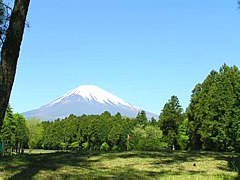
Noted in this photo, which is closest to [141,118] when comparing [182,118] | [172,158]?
[182,118]

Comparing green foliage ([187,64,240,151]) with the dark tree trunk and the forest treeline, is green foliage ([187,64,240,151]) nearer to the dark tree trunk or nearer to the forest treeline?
the forest treeline

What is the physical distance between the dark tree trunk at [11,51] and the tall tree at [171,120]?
70021 mm

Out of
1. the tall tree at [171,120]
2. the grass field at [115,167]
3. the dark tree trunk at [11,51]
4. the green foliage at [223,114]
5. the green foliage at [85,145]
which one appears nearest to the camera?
the dark tree trunk at [11,51]

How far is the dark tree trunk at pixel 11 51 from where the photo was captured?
790 cm

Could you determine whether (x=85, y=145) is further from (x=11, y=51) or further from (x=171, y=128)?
(x=11, y=51)

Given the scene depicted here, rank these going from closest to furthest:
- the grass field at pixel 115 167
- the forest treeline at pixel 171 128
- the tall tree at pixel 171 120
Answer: the grass field at pixel 115 167 → the forest treeline at pixel 171 128 → the tall tree at pixel 171 120

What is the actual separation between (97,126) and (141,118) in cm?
2061

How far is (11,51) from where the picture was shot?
823cm

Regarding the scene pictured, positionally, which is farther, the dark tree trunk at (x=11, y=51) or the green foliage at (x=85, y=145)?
the green foliage at (x=85, y=145)

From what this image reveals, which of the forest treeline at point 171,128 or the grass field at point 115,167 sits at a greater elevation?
the forest treeline at point 171,128

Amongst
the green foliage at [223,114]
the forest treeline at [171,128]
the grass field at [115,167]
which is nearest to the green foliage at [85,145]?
the forest treeline at [171,128]

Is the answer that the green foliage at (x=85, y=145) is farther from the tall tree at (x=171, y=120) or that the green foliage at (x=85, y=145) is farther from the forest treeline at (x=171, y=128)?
the tall tree at (x=171, y=120)

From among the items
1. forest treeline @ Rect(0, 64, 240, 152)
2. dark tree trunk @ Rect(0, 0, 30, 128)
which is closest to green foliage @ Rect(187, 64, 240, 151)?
forest treeline @ Rect(0, 64, 240, 152)

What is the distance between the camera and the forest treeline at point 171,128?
46625 mm
